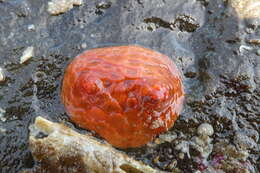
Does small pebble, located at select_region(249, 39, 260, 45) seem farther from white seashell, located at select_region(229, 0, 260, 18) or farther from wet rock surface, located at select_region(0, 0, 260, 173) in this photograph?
white seashell, located at select_region(229, 0, 260, 18)

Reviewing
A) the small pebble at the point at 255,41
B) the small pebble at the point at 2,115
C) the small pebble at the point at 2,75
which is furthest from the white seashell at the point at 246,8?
the small pebble at the point at 2,115

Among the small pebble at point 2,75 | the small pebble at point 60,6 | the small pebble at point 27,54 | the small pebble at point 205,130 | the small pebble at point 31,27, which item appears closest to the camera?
the small pebble at point 205,130

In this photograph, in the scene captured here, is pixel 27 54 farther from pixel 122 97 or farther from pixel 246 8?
pixel 246 8

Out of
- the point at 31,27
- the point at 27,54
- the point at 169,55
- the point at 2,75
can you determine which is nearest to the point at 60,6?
the point at 31,27

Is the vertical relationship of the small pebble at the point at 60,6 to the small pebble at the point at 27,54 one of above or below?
above

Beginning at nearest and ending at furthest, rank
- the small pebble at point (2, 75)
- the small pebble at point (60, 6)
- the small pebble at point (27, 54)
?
the small pebble at point (2, 75) → the small pebble at point (27, 54) → the small pebble at point (60, 6)

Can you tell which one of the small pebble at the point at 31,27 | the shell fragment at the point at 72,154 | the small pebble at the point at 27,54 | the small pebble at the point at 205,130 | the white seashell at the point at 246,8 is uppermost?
the white seashell at the point at 246,8

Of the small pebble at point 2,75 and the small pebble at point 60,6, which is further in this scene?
the small pebble at point 60,6

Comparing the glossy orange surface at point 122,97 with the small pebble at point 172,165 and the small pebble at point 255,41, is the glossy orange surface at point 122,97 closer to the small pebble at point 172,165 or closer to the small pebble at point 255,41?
the small pebble at point 172,165
